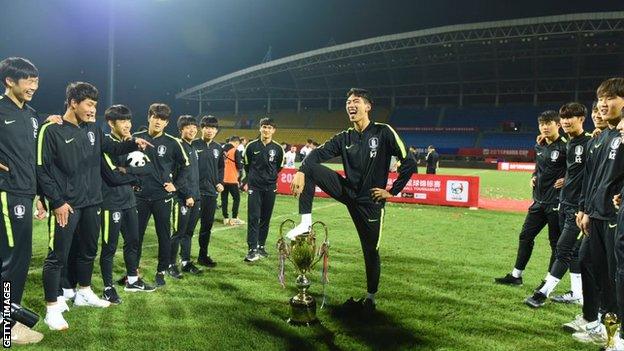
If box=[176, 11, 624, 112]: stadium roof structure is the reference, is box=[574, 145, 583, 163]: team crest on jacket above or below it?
below

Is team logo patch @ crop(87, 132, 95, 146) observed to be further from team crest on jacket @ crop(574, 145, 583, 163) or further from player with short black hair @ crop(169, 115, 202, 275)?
team crest on jacket @ crop(574, 145, 583, 163)

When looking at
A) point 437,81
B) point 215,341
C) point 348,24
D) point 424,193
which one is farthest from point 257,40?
point 215,341

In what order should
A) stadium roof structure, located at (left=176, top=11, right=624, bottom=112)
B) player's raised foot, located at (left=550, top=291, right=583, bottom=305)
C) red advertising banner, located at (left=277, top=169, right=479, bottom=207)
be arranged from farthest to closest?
stadium roof structure, located at (left=176, top=11, right=624, bottom=112)
red advertising banner, located at (left=277, top=169, right=479, bottom=207)
player's raised foot, located at (left=550, top=291, right=583, bottom=305)

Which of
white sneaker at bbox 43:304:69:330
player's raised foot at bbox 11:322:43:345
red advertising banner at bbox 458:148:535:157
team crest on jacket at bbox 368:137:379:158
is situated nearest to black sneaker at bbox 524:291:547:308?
team crest on jacket at bbox 368:137:379:158

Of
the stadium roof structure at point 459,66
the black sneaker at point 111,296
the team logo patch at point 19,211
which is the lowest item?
the black sneaker at point 111,296

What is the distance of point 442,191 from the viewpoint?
1488 centimetres

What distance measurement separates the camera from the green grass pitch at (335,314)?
4000 mm

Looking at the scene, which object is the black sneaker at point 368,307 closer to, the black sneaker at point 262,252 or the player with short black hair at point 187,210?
the player with short black hair at point 187,210

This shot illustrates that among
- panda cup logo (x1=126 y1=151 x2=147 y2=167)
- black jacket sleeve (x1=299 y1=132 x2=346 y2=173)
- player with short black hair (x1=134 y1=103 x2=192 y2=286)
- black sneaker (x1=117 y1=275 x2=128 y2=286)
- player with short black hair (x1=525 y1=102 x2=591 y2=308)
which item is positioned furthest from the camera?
black sneaker (x1=117 y1=275 x2=128 y2=286)

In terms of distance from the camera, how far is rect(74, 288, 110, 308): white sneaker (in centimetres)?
478

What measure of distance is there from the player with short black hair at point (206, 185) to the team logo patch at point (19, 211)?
10.4 ft

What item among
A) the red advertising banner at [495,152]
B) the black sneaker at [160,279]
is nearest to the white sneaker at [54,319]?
the black sneaker at [160,279]

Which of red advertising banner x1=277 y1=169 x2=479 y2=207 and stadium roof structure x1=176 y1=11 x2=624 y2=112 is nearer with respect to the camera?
red advertising banner x1=277 y1=169 x2=479 y2=207

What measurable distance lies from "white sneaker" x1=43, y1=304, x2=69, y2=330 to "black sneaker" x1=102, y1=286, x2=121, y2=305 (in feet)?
2.66
